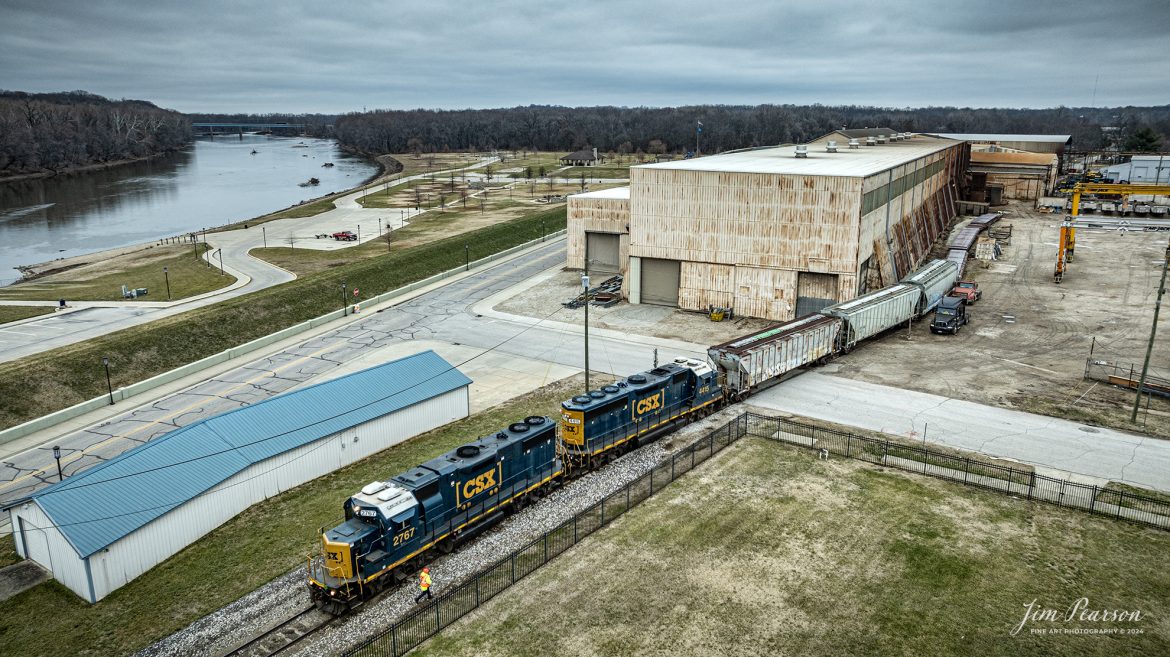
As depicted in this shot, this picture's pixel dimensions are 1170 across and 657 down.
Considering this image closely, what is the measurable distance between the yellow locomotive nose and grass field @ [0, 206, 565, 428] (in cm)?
2937

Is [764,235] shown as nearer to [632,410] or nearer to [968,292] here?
[968,292]

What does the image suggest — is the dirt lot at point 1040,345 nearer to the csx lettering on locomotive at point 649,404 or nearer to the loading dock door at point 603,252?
the csx lettering on locomotive at point 649,404

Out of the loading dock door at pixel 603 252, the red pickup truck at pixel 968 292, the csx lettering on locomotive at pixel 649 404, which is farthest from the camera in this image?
the loading dock door at pixel 603 252

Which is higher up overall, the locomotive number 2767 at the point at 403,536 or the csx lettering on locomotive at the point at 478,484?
the csx lettering on locomotive at the point at 478,484

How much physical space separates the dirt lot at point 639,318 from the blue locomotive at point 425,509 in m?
25.4

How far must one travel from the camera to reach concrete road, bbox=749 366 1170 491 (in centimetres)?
3216

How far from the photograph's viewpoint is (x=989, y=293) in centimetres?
6400

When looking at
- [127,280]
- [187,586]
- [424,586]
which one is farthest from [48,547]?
[127,280]

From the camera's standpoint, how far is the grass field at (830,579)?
21.1m

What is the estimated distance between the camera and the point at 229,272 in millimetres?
77188

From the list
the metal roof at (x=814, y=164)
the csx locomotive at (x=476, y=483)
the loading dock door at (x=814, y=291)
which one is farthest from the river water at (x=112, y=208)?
the loading dock door at (x=814, y=291)

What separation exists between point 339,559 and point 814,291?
42.8 m

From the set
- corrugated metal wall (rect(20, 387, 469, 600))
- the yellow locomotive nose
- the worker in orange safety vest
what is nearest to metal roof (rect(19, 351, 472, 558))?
corrugated metal wall (rect(20, 387, 469, 600))

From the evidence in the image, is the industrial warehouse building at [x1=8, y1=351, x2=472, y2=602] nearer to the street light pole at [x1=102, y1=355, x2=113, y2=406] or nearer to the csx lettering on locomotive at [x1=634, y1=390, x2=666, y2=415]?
the csx lettering on locomotive at [x1=634, y1=390, x2=666, y2=415]
